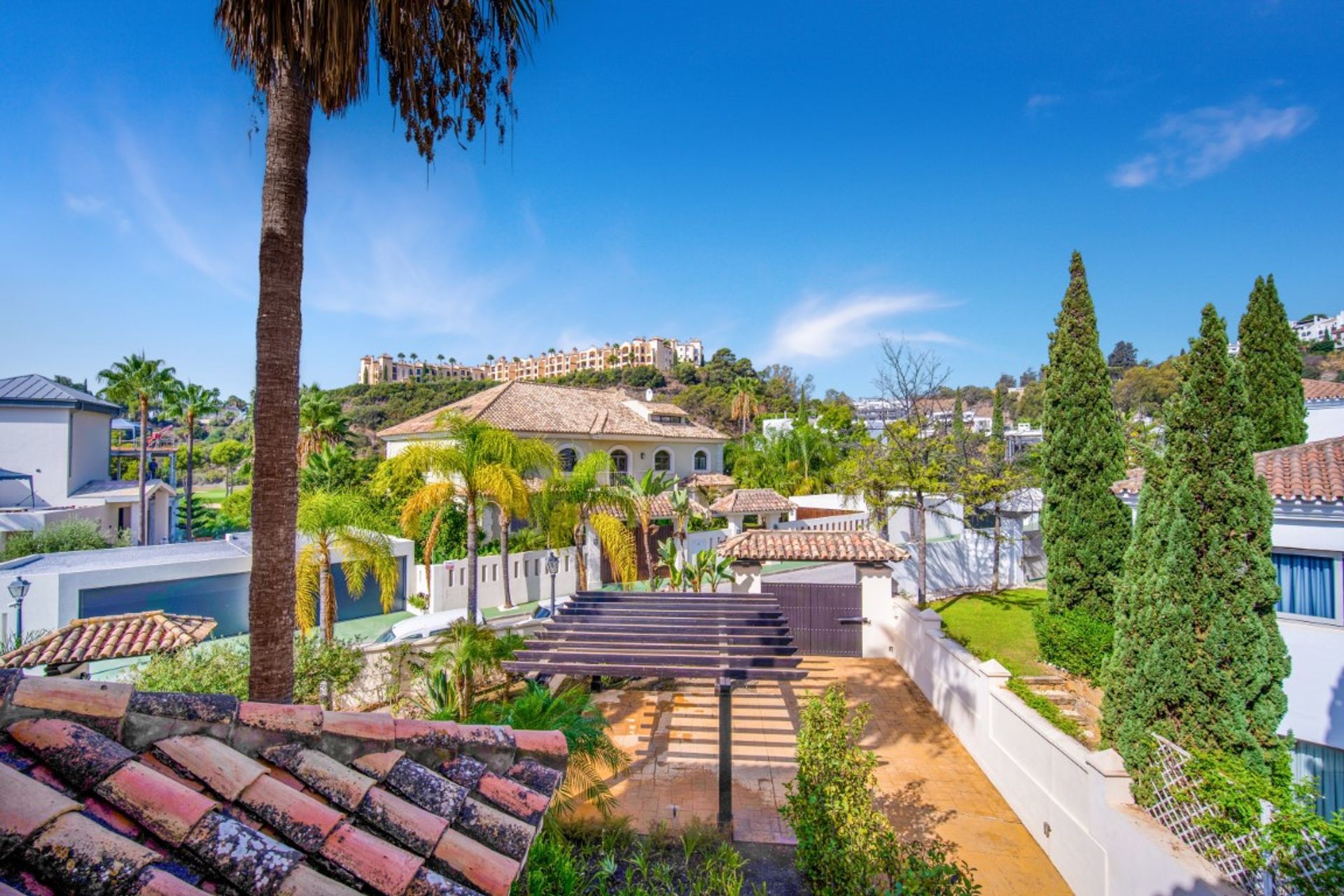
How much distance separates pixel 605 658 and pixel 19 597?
1160cm

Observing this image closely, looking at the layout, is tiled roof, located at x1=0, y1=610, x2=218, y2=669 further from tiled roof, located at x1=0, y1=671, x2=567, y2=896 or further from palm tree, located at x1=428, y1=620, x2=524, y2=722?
tiled roof, located at x1=0, y1=671, x2=567, y2=896

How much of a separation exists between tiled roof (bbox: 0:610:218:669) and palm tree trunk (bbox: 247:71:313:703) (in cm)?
626

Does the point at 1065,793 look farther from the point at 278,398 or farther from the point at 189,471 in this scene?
the point at 189,471

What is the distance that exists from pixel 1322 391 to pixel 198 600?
35629mm

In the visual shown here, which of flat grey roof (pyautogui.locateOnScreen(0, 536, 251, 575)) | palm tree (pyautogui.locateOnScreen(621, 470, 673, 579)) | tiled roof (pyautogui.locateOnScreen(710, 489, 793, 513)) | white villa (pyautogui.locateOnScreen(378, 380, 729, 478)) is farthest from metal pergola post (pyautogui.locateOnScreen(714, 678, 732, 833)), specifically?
white villa (pyautogui.locateOnScreen(378, 380, 729, 478))

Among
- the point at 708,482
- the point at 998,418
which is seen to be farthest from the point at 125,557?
the point at 998,418

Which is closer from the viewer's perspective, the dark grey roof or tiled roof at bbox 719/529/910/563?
tiled roof at bbox 719/529/910/563

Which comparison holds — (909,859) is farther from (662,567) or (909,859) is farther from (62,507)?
(62,507)

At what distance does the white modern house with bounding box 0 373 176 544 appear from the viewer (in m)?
26.2

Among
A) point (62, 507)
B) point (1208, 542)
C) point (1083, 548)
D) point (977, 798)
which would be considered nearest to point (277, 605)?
point (977, 798)

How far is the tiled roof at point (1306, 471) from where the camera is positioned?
387 inches

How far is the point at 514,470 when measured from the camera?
16.4 meters

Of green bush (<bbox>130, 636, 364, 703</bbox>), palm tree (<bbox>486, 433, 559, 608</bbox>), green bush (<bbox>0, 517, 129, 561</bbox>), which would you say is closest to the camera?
green bush (<bbox>130, 636, 364, 703</bbox>)

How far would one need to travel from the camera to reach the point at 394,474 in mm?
16891
